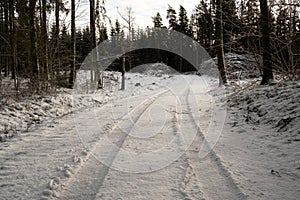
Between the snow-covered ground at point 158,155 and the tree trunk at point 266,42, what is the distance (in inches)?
80.0

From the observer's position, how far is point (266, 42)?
10828 mm

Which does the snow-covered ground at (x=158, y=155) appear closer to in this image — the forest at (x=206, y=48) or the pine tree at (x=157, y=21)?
the forest at (x=206, y=48)

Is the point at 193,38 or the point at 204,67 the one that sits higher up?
the point at 193,38

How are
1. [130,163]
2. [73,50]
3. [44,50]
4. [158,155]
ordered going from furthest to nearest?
[73,50]
[44,50]
[158,155]
[130,163]

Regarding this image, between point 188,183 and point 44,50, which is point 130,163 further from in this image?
point 44,50

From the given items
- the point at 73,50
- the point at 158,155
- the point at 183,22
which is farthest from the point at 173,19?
the point at 158,155

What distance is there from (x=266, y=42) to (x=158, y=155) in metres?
7.82

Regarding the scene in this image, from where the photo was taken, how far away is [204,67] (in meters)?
41.0

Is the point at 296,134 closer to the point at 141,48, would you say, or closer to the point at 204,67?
the point at 204,67

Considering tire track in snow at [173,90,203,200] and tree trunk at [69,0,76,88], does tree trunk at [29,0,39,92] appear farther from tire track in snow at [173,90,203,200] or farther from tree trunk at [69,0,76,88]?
tire track in snow at [173,90,203,200]

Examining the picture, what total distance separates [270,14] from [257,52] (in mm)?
1537

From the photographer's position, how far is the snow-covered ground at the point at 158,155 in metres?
3.78

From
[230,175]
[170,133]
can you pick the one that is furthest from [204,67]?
[230,175]

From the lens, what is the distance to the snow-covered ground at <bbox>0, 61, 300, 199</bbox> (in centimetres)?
378
